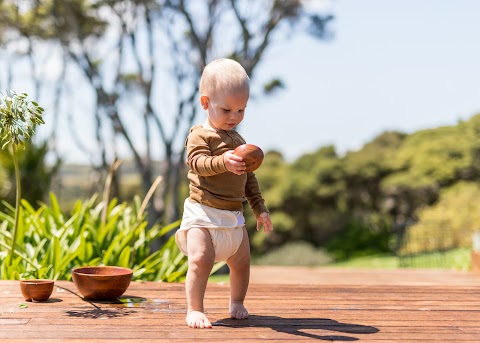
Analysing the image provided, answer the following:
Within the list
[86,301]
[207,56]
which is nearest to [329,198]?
[207,56]

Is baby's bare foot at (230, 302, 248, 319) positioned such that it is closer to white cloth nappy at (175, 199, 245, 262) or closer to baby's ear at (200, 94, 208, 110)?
white cloth nappy at (175, 199, 245, 262)

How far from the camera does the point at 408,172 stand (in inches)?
765

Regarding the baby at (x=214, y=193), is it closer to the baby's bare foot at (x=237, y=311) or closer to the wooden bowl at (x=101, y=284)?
the baby's bare foot at (x=237, y=311)

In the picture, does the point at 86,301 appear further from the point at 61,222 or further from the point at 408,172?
the point at 408,172

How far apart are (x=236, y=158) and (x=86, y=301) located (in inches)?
51.6

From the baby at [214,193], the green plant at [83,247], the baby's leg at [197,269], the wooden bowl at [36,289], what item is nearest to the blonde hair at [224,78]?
the baby at [214,193]

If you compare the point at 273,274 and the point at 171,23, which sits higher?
the point at 171,23

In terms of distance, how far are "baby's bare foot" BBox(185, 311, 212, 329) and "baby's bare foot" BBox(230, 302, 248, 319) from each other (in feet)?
0.73

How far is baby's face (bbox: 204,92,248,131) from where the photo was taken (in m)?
2.48

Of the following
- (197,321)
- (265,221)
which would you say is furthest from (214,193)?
(197,321)

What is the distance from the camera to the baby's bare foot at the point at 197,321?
98.7 inches

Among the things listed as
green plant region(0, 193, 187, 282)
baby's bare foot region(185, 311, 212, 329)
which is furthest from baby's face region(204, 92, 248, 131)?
green plant region(0, 193, 187, 282)

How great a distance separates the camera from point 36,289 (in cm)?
299

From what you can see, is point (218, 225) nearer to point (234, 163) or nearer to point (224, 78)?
point (234, 163)
